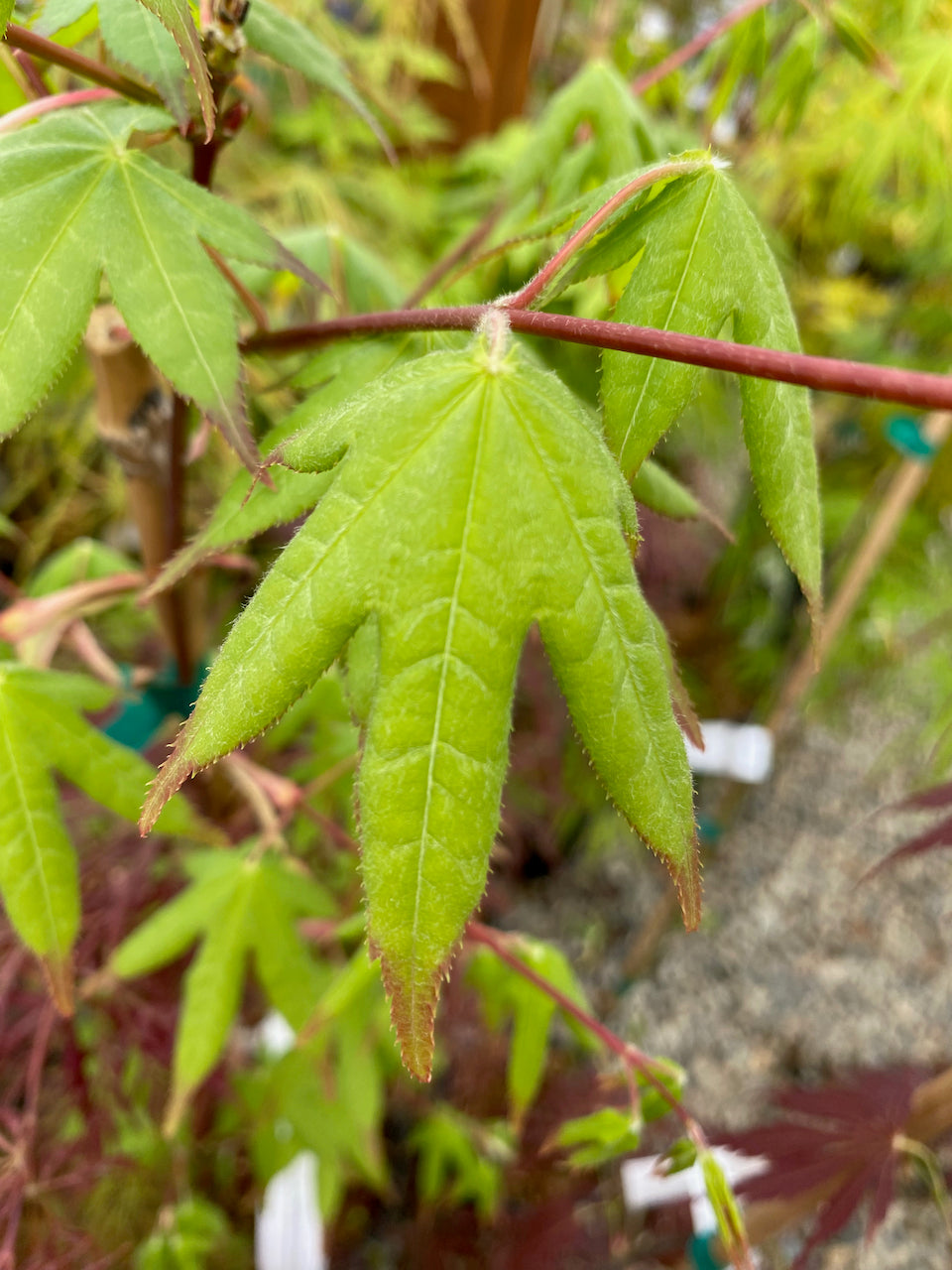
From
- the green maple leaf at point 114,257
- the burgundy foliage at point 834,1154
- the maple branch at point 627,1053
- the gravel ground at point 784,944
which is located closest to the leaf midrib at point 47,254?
the green maple leaf at point 114,257

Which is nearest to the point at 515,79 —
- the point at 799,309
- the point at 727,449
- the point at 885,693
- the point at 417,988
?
the point at 799,309

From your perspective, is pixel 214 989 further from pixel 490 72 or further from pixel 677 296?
pixel 490 72

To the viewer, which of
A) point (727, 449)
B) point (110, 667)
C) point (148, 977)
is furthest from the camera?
point (727, 449)

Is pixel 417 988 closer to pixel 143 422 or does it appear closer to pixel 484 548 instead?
pixel 484 548

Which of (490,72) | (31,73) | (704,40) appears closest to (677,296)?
(31,73)

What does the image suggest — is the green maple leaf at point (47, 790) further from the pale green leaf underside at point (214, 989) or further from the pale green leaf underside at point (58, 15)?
the pale green leaf underside at point (58, 15)
